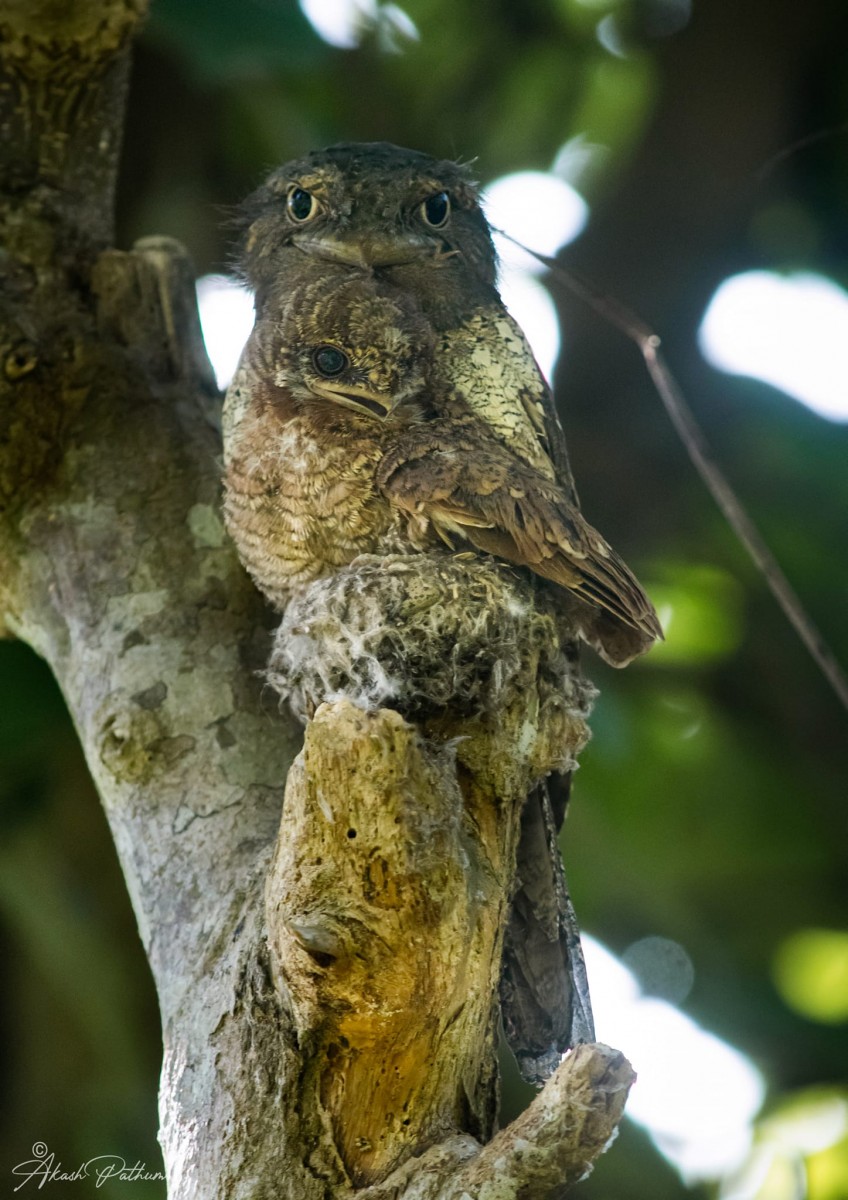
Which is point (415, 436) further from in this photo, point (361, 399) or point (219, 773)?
point (219, 773)

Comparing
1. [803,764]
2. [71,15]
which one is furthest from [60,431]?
[803,764]

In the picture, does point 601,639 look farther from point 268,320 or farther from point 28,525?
point 28,525

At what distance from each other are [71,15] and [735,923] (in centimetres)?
352

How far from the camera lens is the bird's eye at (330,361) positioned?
248 cm

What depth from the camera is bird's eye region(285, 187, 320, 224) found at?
277 cm

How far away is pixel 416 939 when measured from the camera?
1827 millimetres

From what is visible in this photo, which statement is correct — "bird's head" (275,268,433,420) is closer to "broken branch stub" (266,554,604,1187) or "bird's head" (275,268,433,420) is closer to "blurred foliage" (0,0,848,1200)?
"broken branch stub" (266,554,604,1187)

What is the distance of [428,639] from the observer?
7.15 feet

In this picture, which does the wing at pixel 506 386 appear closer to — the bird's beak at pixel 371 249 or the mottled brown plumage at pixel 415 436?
the mottled brown plumage at pixel 415 436

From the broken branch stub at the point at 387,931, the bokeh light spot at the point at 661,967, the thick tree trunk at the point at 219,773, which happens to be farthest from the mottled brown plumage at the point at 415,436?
the bokeh light spot at the point at 661,967

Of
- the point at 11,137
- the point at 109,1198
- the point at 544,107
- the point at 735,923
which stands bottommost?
the point at 109,1198

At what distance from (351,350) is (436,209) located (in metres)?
0.51

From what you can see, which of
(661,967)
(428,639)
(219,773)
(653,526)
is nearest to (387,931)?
(428,639)

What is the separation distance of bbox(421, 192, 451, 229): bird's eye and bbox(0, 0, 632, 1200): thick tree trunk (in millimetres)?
735
